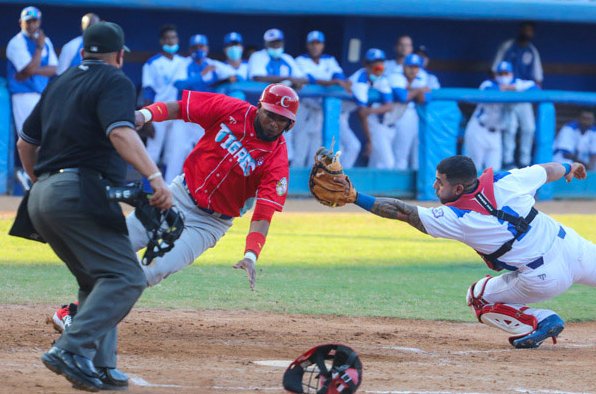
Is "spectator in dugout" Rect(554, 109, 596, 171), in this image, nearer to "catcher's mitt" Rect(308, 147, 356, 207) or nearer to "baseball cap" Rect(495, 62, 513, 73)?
"baseball cap" Rect(495, 62, 513, 73)

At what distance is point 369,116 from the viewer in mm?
15016

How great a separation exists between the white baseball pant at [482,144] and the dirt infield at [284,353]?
781cm

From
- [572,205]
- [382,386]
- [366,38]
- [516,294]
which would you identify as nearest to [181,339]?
[382,386]

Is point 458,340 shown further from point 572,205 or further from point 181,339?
point 572,205

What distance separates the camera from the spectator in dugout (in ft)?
54.1

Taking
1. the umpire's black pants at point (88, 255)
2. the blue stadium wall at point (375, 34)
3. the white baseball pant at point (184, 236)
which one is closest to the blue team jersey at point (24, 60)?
the blue stadium wall at point (375, 34)

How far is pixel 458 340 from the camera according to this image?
7.12 meters

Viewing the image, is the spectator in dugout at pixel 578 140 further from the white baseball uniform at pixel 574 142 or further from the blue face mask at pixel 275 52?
the blue face mask at pixel 275 52

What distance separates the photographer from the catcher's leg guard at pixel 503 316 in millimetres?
6906

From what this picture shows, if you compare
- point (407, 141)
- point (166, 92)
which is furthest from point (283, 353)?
point (407, 141)

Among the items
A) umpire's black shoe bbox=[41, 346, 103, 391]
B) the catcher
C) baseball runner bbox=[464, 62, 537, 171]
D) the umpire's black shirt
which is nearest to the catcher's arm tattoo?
the catcher

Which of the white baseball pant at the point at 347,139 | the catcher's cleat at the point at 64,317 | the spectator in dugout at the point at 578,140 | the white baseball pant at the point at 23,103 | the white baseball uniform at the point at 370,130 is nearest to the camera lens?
the catcher's cleat at the point at 64,317

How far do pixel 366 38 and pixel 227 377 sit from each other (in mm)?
12358

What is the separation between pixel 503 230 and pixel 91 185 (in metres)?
2.80
